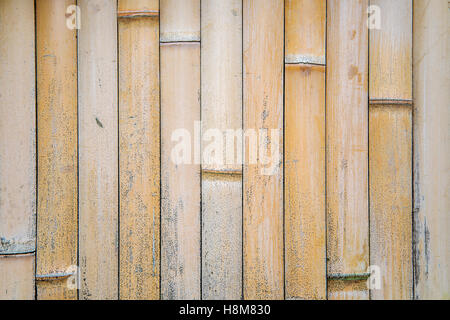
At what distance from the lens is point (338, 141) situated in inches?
31.6

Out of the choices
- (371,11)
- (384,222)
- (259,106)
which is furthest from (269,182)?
(371,11)

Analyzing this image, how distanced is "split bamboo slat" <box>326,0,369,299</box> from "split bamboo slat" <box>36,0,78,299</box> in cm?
67

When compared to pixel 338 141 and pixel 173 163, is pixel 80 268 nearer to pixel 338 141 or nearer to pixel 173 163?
pixel 173 163

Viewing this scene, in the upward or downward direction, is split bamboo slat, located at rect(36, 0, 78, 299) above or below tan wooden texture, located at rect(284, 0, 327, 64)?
below

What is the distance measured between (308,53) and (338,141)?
241 millimetres

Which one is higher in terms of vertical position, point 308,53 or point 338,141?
point 308,53

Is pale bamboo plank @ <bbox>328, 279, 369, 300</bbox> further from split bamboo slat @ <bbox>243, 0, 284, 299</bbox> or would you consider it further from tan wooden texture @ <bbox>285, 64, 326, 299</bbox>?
split bamboo slat @ <bbox>243, 0, 284, 299</bbox>

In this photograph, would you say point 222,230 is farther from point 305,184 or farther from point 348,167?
point 348,167

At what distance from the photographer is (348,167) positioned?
0.80 meters

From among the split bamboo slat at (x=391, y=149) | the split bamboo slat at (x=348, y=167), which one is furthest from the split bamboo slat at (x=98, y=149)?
the split bamboo slat at (x=391, y=149)

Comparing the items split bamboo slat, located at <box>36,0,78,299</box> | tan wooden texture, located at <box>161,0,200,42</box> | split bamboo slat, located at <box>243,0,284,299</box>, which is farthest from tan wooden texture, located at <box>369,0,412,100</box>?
split bamboo slat, located at <box>36,0,78,299</box>

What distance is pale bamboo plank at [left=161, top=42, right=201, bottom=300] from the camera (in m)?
0.78

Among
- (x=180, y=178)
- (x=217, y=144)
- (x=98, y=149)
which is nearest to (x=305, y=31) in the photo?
(x=217, y=144)

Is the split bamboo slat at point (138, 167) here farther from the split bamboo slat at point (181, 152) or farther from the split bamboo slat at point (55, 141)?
the split bamboo slat at point (55, 141)
